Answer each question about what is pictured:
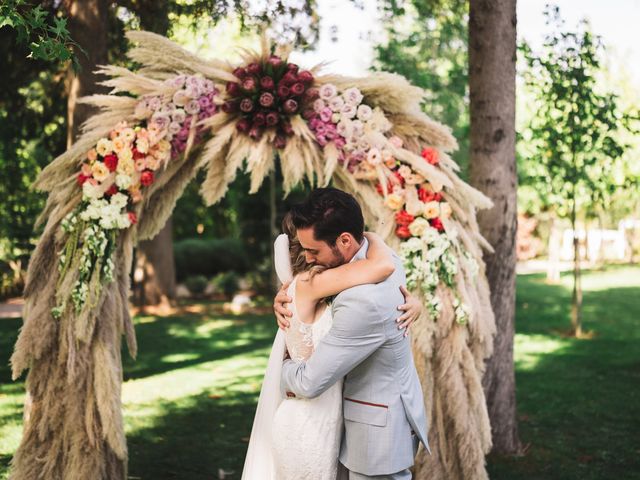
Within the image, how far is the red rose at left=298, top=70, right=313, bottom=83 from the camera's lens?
15.9 ft

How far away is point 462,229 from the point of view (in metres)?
4.85

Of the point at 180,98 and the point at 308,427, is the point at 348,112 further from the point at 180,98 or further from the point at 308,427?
the point at 308,427

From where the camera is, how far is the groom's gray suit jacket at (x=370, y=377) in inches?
110

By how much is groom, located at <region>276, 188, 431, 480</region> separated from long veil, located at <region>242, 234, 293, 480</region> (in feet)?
0.47

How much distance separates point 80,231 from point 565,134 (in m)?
7.96

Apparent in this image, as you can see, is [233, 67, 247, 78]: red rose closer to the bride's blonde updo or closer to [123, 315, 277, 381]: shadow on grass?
the bride's blonde updo

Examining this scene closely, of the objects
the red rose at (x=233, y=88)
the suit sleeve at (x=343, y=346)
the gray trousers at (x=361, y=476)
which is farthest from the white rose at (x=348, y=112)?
the gray trousers at (x=361, y=476)

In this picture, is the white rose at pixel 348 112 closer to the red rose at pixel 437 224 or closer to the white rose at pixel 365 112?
the white rose at pixel 365 112

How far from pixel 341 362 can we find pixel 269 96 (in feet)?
8.00

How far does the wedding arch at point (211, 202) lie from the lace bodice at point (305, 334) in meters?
1.65

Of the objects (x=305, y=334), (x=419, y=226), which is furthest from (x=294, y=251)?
(x=419, y=226)

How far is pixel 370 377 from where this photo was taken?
118 inches

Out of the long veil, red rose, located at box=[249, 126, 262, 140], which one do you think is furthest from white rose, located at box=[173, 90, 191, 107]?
the long veil

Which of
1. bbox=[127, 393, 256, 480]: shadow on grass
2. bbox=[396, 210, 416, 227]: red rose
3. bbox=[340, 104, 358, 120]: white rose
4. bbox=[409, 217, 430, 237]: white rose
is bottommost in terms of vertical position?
bbox=[127, 393, 256, 480]: shadow on grass
